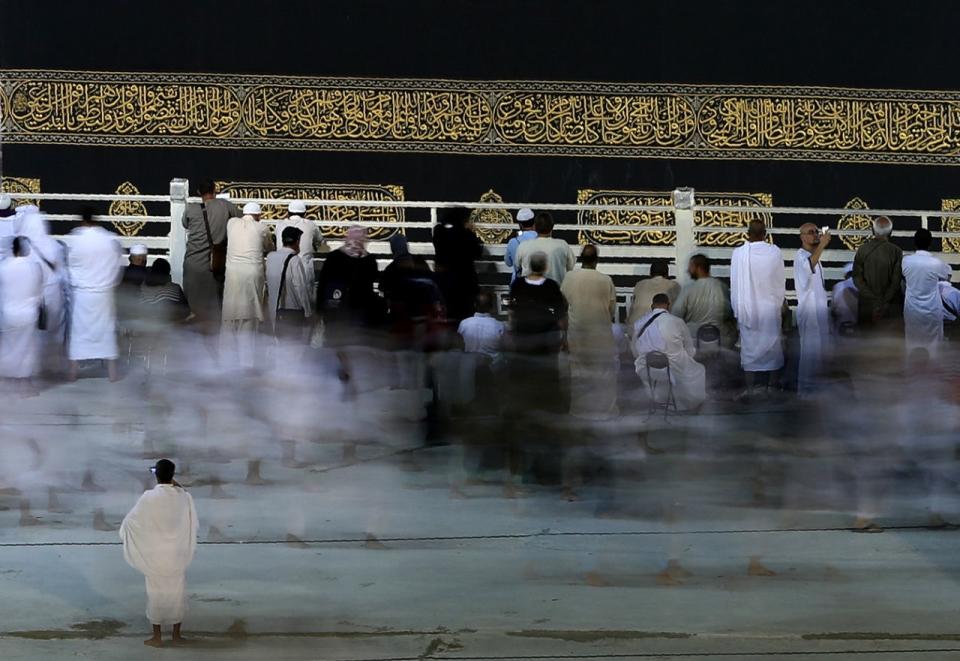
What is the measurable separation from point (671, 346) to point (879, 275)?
5.12ft

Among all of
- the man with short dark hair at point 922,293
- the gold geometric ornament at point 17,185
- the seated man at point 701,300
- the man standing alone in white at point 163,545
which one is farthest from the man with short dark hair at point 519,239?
the gold geometric ornament at point 17,185

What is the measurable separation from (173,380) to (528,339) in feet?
7.61

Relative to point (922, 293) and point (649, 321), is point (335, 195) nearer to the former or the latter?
point (922, 293)

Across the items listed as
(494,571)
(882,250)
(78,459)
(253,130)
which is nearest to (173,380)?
(78,459)

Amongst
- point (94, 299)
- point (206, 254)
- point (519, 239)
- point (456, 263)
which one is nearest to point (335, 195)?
point (519, 239)

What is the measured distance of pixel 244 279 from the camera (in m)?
10.0

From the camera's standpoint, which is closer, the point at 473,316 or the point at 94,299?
the point at 473,316

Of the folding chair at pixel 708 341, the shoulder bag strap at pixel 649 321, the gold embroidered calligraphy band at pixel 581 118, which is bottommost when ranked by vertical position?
the folding chair at pixel 708 341

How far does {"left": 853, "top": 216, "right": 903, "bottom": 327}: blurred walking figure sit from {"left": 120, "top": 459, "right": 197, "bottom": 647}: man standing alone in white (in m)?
4.58

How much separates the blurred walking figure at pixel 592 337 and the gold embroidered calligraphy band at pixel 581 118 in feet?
21.4

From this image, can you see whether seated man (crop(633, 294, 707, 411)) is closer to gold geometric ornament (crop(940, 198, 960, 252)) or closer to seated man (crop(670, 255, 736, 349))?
seated man (crop(670, 255, 736, 349))

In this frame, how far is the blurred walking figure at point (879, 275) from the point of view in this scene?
9.95 m

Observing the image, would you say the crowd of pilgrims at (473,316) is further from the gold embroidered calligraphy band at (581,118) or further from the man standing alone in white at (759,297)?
the gold embroidered calligraphy band at (581,118)

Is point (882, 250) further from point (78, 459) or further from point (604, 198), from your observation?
point (604, 198)
